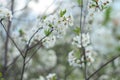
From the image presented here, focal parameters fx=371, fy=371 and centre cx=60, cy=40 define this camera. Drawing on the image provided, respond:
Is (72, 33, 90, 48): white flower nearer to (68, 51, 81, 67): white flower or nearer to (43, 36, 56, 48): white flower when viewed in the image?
(68, 51, 81, 67): white flower

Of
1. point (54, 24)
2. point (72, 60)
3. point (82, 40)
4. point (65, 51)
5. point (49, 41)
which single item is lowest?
point (65, 51)

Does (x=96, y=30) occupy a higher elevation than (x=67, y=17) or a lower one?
lower

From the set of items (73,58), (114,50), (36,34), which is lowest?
(114,50)

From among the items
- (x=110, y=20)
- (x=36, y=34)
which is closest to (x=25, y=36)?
(x=36, y=34)

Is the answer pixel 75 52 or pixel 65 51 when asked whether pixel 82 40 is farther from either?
pixel 65 51

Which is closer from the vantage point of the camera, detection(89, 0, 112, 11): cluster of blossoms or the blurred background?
detection(89, 0, 112, 11): cluster of blossoms

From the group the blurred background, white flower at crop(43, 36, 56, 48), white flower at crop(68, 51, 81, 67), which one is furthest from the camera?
the blurred background

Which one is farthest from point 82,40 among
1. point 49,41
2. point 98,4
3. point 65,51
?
point 65,51

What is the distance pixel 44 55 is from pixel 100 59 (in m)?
0.85

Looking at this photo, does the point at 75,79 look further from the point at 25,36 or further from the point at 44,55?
the point at 25,36

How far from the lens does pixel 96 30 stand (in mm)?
5688

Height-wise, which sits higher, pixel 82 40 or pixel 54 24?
pixel 54 24

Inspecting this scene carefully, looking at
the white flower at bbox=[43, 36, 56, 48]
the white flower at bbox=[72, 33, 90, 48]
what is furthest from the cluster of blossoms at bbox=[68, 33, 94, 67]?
the white flower at bbox=[43, 36, 56, 48]

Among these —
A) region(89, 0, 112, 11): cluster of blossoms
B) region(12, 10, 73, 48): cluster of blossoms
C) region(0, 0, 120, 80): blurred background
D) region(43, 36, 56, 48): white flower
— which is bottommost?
region(0, 0, 120, 80): blurred background
